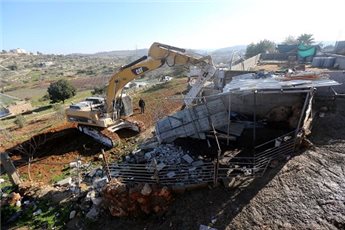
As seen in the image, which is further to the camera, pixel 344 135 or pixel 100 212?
pixel 344 135

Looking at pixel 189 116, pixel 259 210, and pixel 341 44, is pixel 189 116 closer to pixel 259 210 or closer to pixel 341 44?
pixel 259 210

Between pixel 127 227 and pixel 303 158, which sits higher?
pixel 303 158

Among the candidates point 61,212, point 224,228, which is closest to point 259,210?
point 224,228

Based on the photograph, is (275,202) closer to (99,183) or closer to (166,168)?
(166,168)

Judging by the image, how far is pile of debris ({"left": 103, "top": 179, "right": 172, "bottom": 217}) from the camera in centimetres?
683

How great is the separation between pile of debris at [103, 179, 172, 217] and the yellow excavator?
13.9ft

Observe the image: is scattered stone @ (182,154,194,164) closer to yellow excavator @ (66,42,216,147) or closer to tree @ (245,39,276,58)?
yellow excavator @ (66,42,216,147)

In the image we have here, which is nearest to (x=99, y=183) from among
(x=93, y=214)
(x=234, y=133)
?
(x=93, y=214)

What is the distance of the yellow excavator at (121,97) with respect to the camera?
1041 cm

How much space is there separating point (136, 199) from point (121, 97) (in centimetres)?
713

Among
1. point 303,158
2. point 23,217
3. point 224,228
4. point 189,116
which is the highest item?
point 189,116

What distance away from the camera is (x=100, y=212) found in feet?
23.8

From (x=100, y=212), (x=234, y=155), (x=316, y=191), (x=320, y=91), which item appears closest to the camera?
(x=316, y=191)

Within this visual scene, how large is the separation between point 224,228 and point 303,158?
3.84 meters
